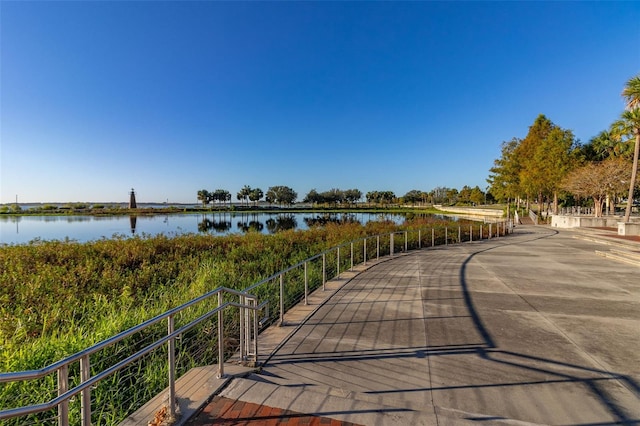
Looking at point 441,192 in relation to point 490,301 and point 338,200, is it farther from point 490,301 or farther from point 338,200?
point 490,301

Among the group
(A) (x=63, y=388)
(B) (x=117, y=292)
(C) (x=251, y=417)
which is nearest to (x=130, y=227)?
(B) (x=117, y=292)

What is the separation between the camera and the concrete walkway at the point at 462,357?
9.48ft

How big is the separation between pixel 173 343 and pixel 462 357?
11.4 ft

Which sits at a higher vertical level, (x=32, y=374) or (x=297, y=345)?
(x=32, y=374)

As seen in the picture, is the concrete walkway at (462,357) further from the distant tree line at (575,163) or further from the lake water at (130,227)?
the distant tree line at (575,163)

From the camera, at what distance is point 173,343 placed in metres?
2.80

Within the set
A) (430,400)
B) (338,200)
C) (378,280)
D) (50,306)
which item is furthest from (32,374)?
(338,200)

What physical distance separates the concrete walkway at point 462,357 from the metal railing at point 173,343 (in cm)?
58

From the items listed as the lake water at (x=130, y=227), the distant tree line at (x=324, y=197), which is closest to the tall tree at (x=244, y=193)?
the distant tree line at (x=324, y=197)

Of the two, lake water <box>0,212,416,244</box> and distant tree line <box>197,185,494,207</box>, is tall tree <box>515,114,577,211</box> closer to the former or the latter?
lake water <box>0,212,416,244</box>

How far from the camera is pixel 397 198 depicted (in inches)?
5448

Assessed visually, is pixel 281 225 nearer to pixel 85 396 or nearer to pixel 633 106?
pixel 633 106

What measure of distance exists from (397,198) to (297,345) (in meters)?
139

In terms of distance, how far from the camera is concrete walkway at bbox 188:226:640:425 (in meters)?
2.89
